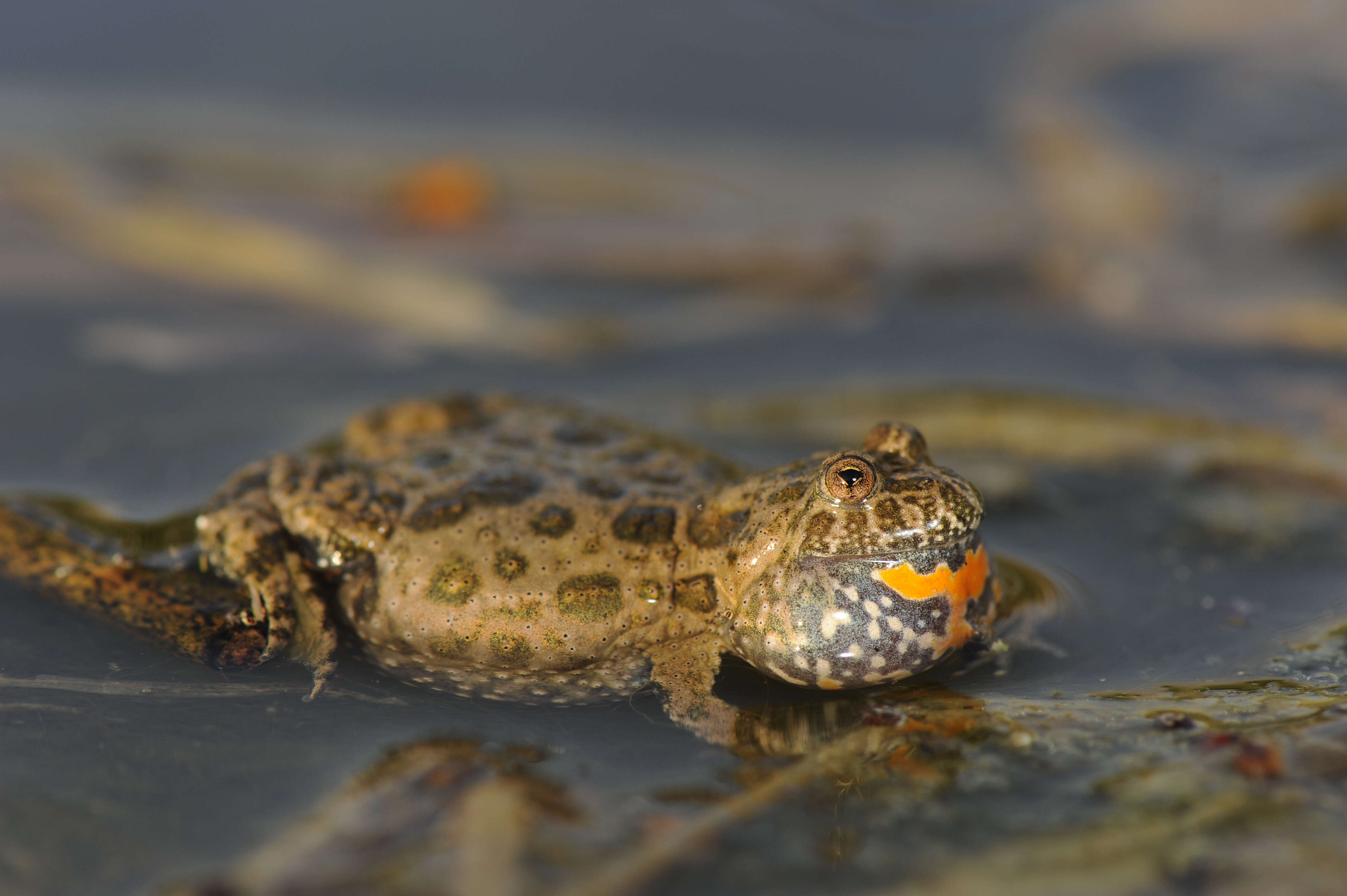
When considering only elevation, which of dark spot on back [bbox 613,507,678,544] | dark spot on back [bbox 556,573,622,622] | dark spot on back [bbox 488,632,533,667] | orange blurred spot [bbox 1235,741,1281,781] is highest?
dark spot on back [bbox 613,507,678,544]

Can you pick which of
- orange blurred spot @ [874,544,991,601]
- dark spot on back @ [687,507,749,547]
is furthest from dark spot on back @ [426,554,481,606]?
orange blurred spot @ [874,544,991,601]

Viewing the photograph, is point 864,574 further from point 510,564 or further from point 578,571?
point 510,564

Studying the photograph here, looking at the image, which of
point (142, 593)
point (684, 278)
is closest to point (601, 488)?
point (142, 593)

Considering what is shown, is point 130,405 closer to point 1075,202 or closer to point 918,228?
point 918,228

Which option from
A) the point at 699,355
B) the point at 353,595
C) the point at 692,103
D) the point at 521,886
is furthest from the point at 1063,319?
the point at 521,886

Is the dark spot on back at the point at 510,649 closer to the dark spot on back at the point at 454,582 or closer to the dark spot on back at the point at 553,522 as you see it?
the dark spot on back at the point at 454,582

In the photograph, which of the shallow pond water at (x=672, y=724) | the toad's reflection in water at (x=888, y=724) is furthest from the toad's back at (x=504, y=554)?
the toad's reflection in water at (x=888, y=724)

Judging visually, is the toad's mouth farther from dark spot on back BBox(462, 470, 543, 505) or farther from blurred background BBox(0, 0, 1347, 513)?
blurred background BBox(0, 0, 1347, 513)
